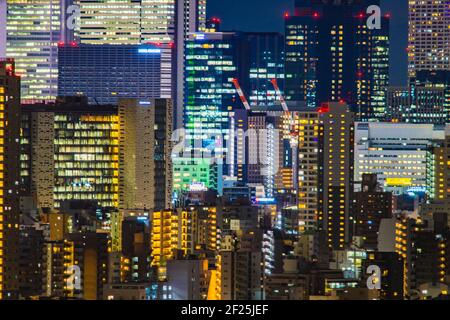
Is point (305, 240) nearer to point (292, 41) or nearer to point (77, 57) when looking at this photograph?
point (77, 57)

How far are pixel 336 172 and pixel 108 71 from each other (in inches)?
717

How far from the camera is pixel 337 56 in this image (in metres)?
41.0

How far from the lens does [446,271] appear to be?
520 inches

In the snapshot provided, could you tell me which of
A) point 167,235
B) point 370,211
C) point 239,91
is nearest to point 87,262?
point 167,235

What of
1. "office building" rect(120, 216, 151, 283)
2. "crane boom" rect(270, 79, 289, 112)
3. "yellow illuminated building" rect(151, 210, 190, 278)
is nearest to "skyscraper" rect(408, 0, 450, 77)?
"crane boom" rect(270, 79, 289, 112)

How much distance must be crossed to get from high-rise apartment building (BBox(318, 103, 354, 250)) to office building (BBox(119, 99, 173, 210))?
2.44 metres

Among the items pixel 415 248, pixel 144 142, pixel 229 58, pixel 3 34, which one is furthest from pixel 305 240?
pixel 229 58

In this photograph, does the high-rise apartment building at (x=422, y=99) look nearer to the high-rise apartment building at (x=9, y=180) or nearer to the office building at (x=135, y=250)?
the office building at (x=135, y=250)

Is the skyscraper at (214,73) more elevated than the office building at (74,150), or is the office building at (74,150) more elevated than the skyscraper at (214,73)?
the skyscraper at (214,73)

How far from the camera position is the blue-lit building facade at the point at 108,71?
37656 millimetres

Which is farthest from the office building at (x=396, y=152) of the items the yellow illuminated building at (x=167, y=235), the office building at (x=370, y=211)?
the yellow illuminated building at (x=167, y=235)

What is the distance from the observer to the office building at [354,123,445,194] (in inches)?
1014

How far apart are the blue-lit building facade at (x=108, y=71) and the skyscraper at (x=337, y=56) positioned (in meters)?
4.42

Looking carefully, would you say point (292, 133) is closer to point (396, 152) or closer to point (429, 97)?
point (396, 152)
